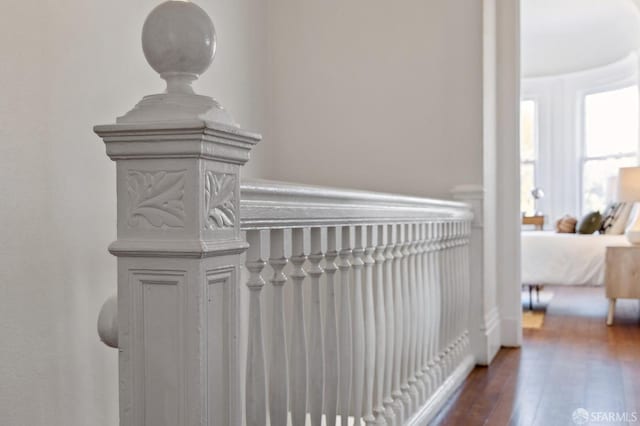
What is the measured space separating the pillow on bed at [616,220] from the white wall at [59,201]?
508 centimetres

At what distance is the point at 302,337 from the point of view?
1412 millimetres

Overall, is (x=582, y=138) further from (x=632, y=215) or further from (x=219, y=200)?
(x=219, y=200)

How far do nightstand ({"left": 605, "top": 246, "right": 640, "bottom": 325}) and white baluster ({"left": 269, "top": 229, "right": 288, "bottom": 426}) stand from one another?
405 cm

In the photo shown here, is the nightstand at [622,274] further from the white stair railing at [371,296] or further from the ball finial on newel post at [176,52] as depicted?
the ball finial on newel post at [176,52]

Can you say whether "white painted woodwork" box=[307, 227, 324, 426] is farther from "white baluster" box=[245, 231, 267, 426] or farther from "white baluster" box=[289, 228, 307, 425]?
"white baluster" box=[245, 231, 267, 426]

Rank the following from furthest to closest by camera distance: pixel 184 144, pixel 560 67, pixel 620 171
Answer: pixel 560 67
pixel 620 171
pixel 184 144

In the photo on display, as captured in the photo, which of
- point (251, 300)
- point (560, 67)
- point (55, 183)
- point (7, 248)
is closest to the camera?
point (251, 300)

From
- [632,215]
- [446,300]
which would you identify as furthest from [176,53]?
[632,215]

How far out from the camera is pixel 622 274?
4773 mm

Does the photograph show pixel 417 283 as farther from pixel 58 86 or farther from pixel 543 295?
pixel 543 295

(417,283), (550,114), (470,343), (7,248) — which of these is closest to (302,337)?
(7,248)

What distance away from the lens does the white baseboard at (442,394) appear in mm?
2426

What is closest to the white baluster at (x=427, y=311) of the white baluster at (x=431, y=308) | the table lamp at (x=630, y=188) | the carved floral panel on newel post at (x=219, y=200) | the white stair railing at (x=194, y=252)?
the white baluster at (x=431, y=308)

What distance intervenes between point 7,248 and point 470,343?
245 cm
